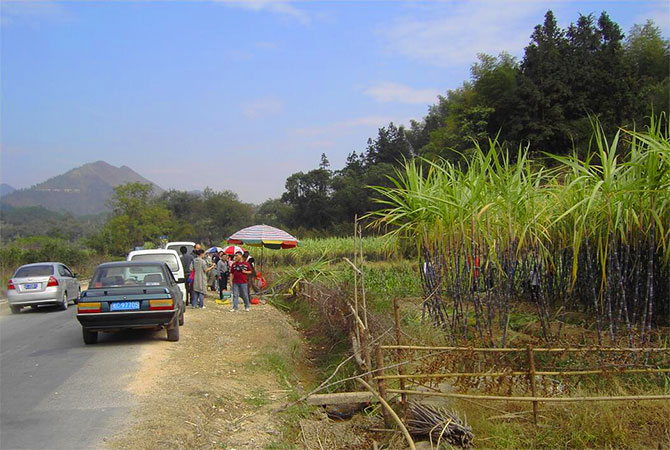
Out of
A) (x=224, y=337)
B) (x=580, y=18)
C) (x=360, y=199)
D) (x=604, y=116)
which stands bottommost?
(x=224, y=337)

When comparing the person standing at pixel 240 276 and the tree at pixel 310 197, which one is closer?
the person standing at pixel 240 276

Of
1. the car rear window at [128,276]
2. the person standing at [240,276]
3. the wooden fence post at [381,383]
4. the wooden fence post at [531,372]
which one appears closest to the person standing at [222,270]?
the person standing at [240,276]

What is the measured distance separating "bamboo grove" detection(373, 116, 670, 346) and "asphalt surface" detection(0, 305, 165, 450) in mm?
4266

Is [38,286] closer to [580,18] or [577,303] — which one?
[577,303]

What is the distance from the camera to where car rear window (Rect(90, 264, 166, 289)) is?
1016 centimetres

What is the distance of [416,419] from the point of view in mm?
6098

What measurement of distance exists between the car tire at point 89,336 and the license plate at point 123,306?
0.91 meters

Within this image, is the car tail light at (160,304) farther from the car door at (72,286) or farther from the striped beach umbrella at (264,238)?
the striped beach umbrella at (264,238)

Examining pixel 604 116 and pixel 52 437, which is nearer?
pixel 52 437

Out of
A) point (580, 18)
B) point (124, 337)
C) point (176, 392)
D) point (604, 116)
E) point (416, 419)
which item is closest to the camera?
point (416, 419)

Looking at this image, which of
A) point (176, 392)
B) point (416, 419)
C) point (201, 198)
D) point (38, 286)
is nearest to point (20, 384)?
point (176, 392)

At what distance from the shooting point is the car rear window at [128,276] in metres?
10.2

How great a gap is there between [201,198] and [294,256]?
56.4 metres

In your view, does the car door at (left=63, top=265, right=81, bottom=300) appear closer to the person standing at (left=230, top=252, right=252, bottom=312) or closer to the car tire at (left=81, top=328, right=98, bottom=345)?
the person standing at (left=230, top=252, right=252, bottom=312)
